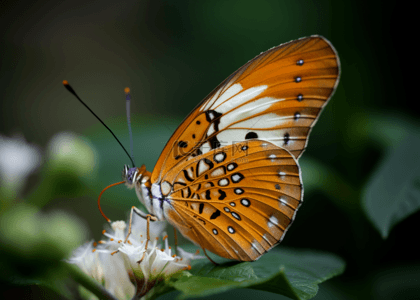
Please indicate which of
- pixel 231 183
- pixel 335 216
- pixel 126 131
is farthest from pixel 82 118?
pixel 231 183

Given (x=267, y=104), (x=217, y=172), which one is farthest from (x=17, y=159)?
(x=267, y=104)

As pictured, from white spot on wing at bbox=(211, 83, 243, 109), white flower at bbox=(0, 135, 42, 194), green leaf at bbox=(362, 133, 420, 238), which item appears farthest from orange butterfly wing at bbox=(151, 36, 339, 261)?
white flower at bbox=(0, 135, 42, 194)

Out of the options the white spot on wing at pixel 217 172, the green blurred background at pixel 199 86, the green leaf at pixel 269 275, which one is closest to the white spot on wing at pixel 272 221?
the green leaf at pixel 269 275

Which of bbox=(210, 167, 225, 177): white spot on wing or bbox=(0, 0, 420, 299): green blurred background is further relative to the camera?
bbox=(0, 0, 420, 299): green blurred background

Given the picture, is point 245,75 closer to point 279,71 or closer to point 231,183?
point 279,71

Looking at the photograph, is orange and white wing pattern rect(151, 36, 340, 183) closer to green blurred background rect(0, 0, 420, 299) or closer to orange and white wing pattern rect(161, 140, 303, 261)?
orange and white wing pattern rect(161, 140, 303, 261)

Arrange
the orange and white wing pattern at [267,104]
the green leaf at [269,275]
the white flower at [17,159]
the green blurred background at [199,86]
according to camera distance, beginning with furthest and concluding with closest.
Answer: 1. the green blurred background at [199,86]
2. the white flower at [17,159]
3. the orange and white wing pattern at [267,104]
4. the green leaf at [269,275]

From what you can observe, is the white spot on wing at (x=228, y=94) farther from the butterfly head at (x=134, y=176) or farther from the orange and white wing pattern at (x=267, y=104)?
the butterfly head at (x=134, y=176)

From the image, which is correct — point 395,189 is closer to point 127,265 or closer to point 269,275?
point 269,275
